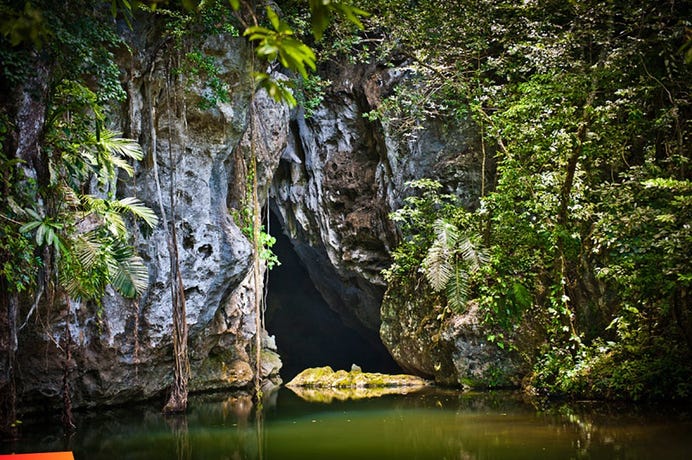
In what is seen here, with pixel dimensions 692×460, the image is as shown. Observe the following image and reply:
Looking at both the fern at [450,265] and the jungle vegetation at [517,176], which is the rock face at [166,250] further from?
the fern at [450,265]

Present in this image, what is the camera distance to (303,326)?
837 inches

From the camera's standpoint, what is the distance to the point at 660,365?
25.8ft

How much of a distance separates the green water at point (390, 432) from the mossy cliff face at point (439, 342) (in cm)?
140

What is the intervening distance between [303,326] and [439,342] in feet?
33.8

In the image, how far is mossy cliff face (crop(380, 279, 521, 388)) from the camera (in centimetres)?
1088

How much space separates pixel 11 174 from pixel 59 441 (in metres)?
3.27

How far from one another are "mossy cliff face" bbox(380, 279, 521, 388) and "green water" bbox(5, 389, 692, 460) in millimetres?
1397

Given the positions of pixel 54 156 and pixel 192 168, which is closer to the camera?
pixel 54 156

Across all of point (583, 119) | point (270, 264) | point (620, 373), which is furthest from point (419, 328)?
point (583, 119)

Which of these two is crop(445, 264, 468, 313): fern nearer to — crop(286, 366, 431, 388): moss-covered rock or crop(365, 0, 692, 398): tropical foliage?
crop(365, 0, 692, 398): tropical foliage

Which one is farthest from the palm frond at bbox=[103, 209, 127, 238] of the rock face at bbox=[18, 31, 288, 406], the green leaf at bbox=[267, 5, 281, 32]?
the green leaf at bbox=[267, 5, 281, 32]

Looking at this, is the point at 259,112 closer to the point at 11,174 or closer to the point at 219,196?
the point at 219,196

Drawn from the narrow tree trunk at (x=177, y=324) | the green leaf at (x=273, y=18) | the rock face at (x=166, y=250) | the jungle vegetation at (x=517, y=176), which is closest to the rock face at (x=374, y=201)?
the jungle vegetation at (x=517, y=176)

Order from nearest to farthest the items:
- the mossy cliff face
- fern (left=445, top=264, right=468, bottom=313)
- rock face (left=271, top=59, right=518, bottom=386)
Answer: fern (left=445, top=264, right=468, bottom=313) → the mossy cliff face → rock face (left=271, top=59, right=518, bottom=386)
